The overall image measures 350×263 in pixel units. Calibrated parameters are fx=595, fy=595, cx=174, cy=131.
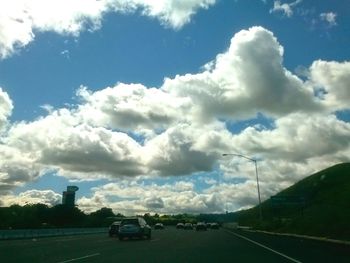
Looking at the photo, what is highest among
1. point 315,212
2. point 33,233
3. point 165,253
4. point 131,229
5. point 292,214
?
point 292,214

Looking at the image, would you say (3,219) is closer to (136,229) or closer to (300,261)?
(136,229)

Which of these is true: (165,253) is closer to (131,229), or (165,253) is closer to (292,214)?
(131,229)

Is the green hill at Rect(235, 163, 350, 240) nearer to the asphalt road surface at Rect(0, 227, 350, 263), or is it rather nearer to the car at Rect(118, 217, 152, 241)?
the asphalt road surface at Rect(0, 227, 350, 263)

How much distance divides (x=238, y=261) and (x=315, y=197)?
517ft

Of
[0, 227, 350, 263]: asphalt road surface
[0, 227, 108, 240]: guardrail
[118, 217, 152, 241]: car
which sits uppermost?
[0, 227, 108, 240]: guardrail

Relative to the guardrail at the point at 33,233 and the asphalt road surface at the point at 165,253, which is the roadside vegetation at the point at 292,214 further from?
the guardrail at the point at 33,233

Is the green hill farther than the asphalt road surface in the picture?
Yes

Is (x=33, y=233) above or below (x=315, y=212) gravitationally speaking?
below

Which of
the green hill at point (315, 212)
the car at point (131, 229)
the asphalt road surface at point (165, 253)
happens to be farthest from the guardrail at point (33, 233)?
the green hill at point (315, 212)

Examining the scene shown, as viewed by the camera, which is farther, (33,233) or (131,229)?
(33,233)

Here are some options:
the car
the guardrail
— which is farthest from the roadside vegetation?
the guardrail

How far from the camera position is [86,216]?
170125 millimetres

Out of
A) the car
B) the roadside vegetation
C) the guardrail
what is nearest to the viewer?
the car

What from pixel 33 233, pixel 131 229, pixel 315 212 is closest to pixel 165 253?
pixel 131 229
